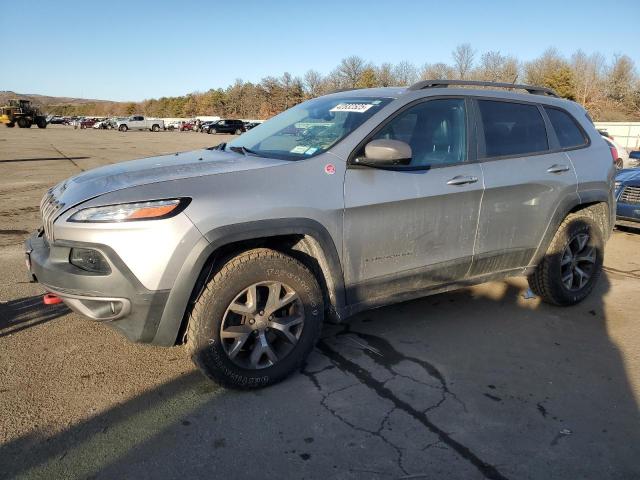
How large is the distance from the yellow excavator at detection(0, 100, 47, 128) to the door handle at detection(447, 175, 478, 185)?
56286mm

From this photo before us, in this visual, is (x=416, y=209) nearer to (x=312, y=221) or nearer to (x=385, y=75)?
(x=312, y=221)

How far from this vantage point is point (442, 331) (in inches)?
157

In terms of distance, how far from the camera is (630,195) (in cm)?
742

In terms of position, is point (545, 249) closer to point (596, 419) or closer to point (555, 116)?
point (555, 116)

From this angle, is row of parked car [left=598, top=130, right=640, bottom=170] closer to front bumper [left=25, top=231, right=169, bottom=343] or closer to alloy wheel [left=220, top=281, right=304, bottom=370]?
alloy wheel [left=220, top=281, right=304, bottom=370]

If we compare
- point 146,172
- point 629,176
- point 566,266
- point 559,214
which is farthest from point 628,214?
point 146,172

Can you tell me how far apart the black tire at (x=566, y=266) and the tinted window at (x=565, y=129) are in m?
0.62

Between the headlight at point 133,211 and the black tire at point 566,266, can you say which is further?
the black tire at point 566,266

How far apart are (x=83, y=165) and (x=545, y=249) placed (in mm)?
15514

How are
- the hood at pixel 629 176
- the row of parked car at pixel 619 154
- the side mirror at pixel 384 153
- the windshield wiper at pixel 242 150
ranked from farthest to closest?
the row of parked car at pixel 619 154, the hood at pixel 629 176, the windshield wiper at pixel 242 150, the side mirror at pixel 384 153

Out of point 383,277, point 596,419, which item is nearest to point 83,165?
point 383,277

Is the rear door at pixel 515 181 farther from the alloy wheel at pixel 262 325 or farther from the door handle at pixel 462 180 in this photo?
the alloy wheel at pixel 262 325

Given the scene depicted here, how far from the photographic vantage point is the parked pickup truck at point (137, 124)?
6359 centimetres

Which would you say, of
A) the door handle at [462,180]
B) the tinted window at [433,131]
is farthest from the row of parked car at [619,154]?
the door handle at [462,180]
